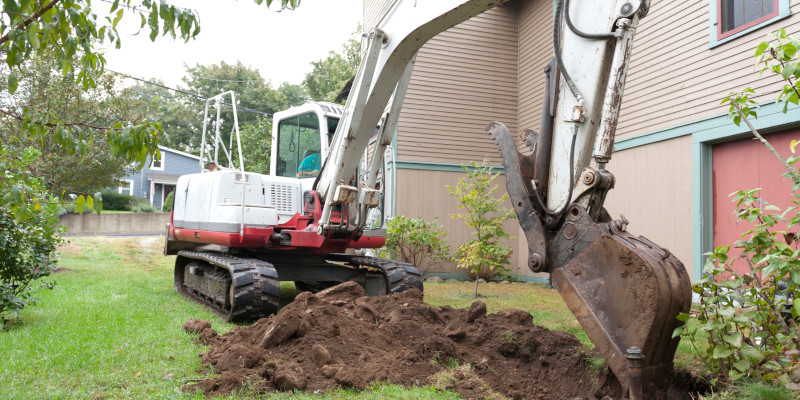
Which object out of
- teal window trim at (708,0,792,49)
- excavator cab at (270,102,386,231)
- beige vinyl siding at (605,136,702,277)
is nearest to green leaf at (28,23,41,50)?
excavator cab at (270,102,386,231)

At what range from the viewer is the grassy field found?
12.2ft

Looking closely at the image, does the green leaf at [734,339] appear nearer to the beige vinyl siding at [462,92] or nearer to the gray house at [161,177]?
the beige vinyl siding at [462,92]

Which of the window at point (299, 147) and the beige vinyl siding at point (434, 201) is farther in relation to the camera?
the beige vinyl siding at point (434, 201)

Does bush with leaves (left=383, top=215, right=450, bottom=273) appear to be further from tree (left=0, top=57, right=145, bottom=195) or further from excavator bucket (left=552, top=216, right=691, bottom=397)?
excavator bucket (left=552, top=216, right=691, bottom=397)

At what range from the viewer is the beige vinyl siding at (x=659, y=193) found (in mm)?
7902

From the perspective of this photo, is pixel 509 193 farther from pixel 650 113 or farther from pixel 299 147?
pixel 650 113

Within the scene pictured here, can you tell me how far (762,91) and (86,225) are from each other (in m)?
23.9

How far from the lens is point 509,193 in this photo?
3.74 metres

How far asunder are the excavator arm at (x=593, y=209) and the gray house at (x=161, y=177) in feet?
111

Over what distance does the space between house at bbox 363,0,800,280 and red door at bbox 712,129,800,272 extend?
16 millimetres

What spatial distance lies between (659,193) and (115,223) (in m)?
22.4

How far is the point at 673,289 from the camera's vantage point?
2.94 m

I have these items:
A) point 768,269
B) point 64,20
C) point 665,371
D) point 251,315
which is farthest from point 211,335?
point 768,269

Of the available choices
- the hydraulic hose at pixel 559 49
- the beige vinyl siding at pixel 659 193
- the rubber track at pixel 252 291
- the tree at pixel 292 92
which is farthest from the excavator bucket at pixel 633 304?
the tree at pixel 292 92
